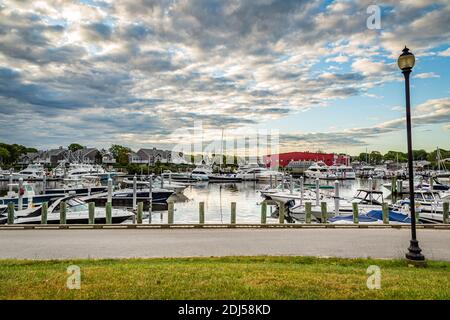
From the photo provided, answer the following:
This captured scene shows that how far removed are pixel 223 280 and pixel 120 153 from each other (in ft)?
455

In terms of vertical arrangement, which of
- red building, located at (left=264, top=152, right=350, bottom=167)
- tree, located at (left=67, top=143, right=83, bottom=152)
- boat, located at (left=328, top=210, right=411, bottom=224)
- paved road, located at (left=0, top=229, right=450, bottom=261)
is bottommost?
boat, located at (left=328, top=210, right=411, bottom=224)

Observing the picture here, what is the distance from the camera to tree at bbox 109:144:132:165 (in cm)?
13470

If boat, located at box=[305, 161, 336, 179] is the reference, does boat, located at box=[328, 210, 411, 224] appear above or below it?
below

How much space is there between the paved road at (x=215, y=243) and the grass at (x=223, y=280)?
5.00 ft

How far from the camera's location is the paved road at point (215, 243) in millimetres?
10758

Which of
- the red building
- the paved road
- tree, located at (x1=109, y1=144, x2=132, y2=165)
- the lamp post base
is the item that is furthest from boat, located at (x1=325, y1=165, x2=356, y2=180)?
the lamp post base

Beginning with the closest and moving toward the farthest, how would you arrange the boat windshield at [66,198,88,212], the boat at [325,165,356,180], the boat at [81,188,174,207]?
1. the boat windshield at [66,198,88,212]
2. the boat at [81,188,174,207]
3. the boat at [325,165,356,180]

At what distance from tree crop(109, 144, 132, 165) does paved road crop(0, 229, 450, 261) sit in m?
123

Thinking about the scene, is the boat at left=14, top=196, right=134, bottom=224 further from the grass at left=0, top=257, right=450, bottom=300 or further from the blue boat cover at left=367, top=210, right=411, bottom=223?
the blue boat cover at left=367, top=210, right=411, bottom=223

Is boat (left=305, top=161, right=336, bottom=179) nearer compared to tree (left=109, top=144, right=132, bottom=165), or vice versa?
boat (left=305, top=161, right=336, bottom=179)

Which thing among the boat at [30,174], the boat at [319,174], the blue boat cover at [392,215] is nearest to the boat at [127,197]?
the blue boat cover at [392,215]

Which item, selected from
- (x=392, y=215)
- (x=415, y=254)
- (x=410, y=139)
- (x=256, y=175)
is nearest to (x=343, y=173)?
(x=256, y=175)

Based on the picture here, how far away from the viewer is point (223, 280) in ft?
22.6

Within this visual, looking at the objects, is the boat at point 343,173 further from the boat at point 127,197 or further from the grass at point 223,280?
the grass at point 223,280
